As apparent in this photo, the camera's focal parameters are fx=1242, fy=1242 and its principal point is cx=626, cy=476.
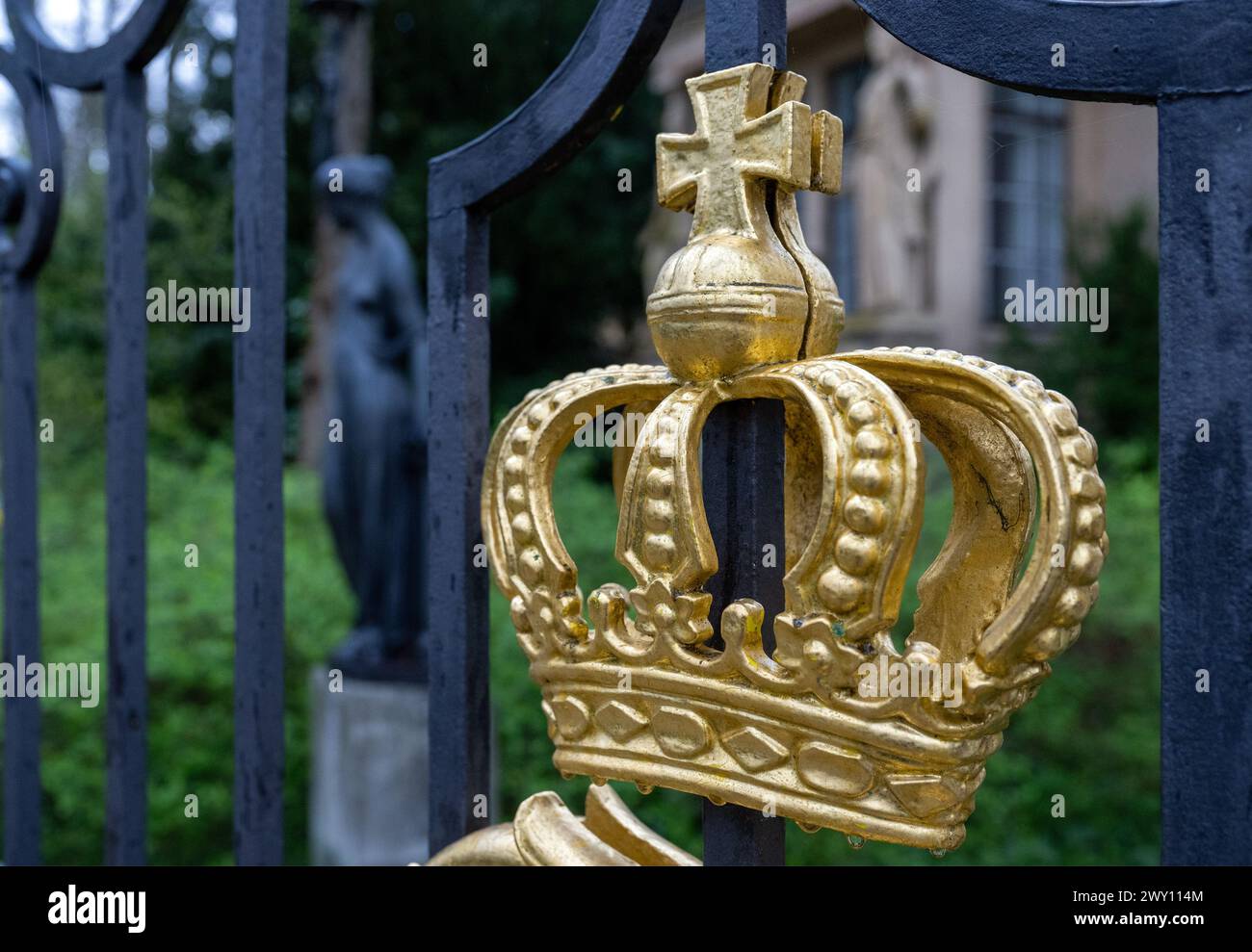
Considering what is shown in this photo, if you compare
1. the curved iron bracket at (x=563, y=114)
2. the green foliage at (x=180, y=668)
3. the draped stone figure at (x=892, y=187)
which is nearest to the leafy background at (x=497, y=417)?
the green foliage at (x=180, y=668)

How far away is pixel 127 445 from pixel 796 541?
770 mm

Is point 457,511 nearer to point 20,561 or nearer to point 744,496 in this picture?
point 744,496

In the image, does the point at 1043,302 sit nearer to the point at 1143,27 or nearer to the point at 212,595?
the point at 1143,27

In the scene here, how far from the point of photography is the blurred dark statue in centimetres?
471

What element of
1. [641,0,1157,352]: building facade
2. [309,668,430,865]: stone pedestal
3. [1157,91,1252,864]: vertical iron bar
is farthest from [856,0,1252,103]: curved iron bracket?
[641,0,1157,352]: building facade

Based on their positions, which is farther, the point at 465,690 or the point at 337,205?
the point at 337,205

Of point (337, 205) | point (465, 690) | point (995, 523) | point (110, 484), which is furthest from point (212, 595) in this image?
point (995, 523)

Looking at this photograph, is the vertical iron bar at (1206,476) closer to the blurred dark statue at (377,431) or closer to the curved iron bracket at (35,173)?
the curved iron bracket at (35,173)

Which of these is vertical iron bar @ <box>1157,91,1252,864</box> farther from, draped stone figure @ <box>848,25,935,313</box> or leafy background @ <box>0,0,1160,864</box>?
draped stone figure @ <box>848,25,935,313</box>

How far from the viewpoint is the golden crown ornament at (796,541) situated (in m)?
0.68

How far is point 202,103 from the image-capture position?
9.06 m

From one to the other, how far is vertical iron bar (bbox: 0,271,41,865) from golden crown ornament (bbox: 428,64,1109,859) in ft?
3.02

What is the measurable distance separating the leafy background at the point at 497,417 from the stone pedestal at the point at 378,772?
1.13ft
